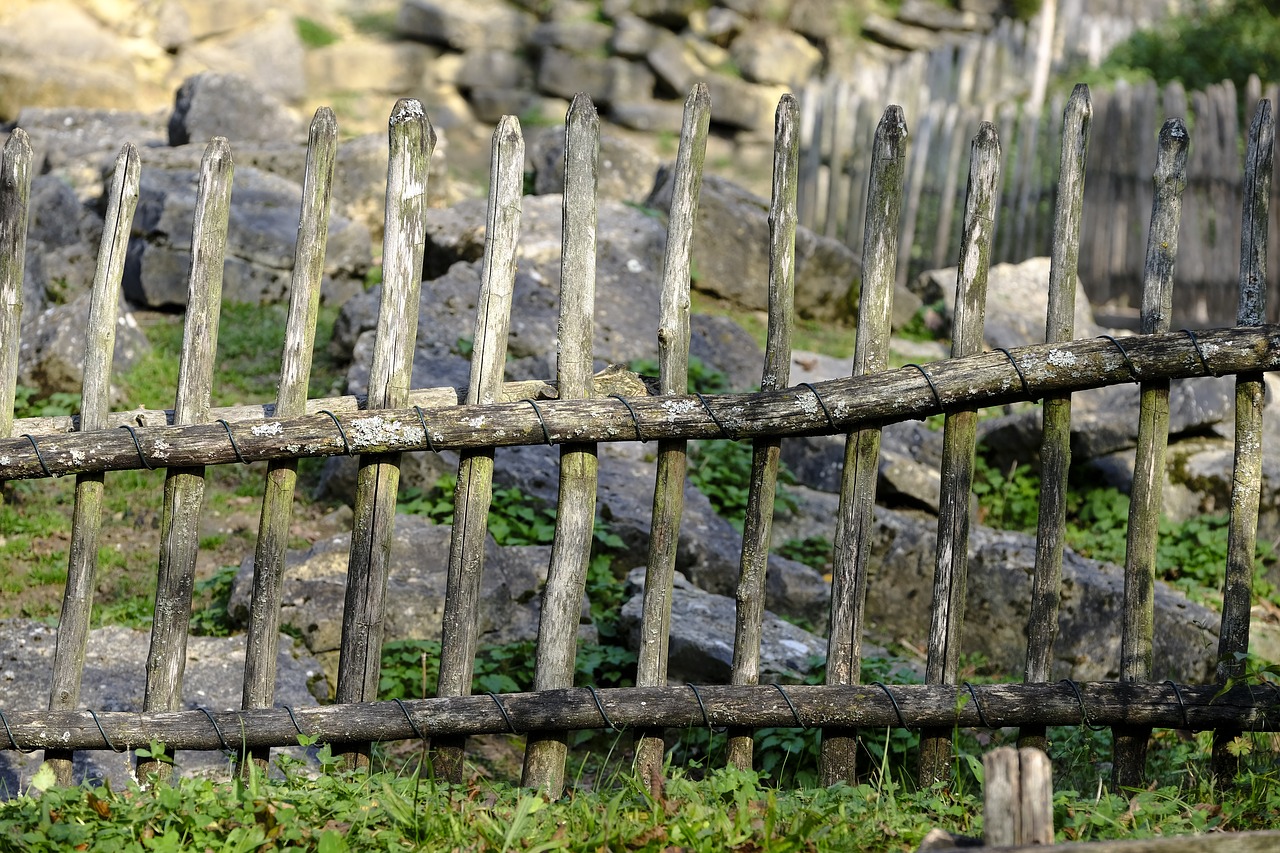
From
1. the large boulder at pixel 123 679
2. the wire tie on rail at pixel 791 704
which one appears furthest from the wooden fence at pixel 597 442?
the large boulder at pixel 123 679

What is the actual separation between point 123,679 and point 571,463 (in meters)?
1.95

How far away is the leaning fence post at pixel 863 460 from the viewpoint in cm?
342

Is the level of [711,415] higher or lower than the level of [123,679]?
higher

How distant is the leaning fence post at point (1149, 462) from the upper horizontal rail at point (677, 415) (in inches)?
4.8

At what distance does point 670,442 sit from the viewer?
3.45 metres

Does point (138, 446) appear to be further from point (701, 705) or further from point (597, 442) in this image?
point (701, 705)

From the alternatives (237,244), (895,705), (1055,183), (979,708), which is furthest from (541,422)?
(1055,183)

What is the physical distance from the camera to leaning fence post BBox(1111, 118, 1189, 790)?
344 centimetres

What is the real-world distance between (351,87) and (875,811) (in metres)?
16.8

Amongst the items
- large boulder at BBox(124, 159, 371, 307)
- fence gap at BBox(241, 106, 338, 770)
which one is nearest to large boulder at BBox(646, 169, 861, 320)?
large boulder at BBox(124, 159, 371, 307)

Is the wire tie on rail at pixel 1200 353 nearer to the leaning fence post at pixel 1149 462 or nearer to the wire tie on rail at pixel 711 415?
the leaning fence post at pixel 1149 462

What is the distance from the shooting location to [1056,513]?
3.46m

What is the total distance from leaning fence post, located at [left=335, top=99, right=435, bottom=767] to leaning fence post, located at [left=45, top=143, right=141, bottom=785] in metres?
0.74

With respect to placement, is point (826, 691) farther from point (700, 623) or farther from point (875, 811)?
point (700, 623)
